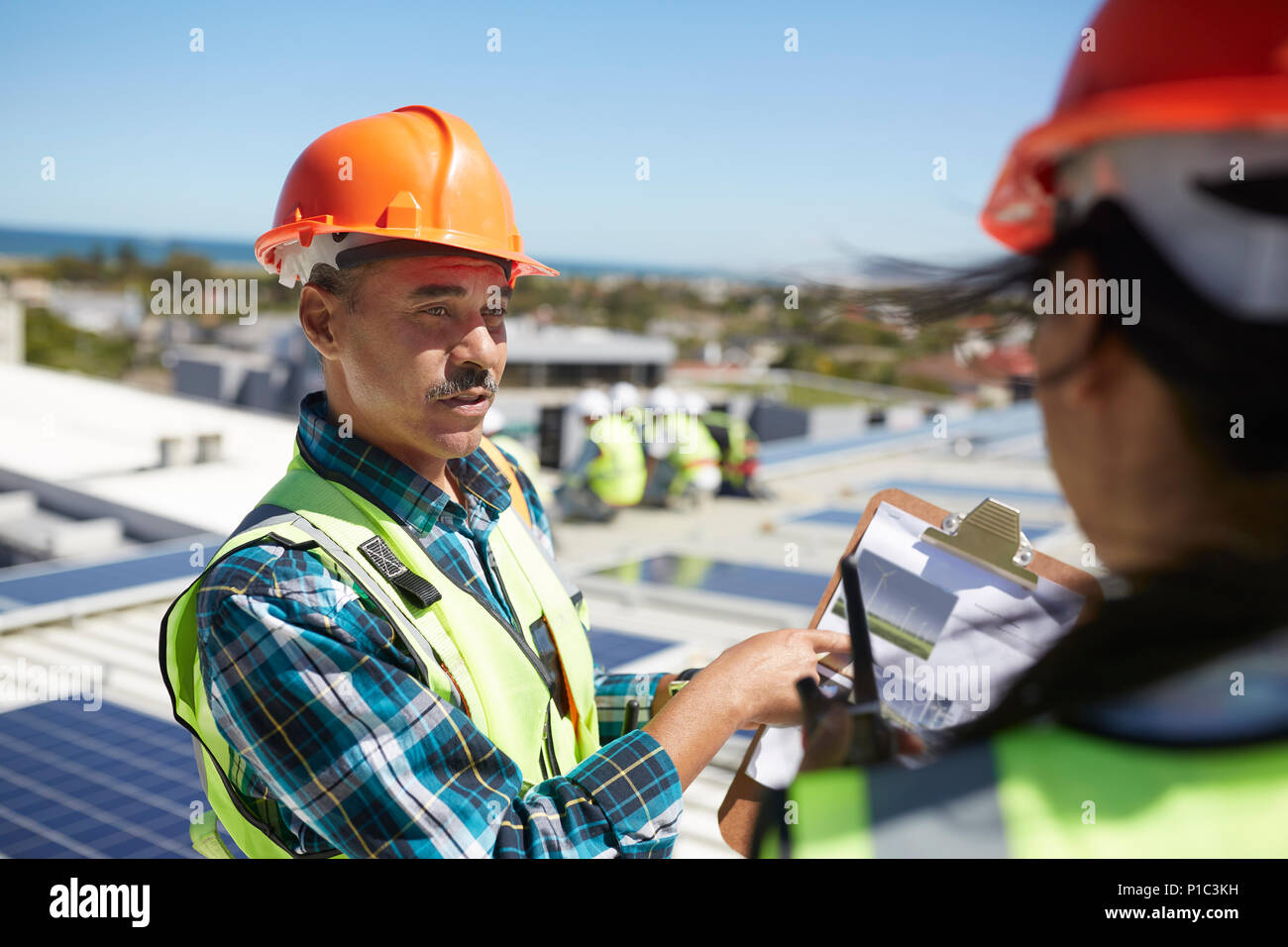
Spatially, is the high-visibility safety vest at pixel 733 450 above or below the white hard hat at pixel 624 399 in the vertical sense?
below

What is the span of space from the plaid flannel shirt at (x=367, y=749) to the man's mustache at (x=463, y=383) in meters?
0.48

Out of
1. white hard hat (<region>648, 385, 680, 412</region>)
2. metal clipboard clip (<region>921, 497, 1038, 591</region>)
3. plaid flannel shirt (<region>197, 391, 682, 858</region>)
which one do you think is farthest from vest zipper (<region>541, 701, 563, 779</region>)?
white hard hat (<region>648, 385, 680, 412</region>)

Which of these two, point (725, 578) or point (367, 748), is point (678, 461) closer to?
point (725, 578)

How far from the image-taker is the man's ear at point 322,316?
2076mm

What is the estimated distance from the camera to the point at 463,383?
206 centimetres

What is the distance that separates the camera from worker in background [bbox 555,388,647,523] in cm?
1706

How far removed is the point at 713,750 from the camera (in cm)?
171

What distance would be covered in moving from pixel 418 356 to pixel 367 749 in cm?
82

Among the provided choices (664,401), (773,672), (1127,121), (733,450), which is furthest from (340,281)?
(733,450)

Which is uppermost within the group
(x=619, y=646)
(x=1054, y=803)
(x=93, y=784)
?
(x=1054, y=803)

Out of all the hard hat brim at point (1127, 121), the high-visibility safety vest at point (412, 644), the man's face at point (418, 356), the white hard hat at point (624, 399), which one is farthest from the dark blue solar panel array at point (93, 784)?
the white hard hat at point (624, 399)

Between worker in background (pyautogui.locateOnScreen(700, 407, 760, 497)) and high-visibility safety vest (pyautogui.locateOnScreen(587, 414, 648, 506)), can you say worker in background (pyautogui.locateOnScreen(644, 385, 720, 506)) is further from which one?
high-visibility safety vest (pyautogui.locateOnScreen(587, 414, 648, 506))

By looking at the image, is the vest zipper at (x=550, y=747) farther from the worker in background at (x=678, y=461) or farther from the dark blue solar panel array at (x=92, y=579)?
the worker in background at (x=678, y=461)
